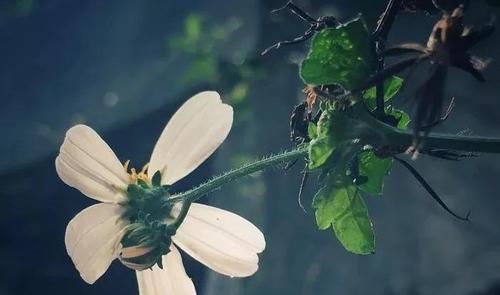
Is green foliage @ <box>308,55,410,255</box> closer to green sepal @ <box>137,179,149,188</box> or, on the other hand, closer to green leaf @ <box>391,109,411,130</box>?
green leaf @ <box>391,109,411,130</box>

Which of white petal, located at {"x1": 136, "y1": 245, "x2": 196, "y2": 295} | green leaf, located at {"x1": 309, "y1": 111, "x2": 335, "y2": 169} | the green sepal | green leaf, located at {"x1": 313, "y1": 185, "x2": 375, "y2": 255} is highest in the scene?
green leaf, located at {"x1": 309, "y1": 111, "x2": 335, "y2": 169}

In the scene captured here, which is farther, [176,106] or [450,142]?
[176,106]

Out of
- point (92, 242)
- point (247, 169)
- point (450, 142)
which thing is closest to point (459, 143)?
point (450, 142)

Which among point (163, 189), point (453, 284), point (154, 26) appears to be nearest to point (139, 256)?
point (163, 189)

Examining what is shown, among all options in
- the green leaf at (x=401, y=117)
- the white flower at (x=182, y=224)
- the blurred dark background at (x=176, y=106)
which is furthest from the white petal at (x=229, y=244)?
the blurred dark background at (x=176, y=106)

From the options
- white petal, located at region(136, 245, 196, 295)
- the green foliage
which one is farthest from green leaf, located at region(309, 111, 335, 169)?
white petal, located at region(136, 245, 196, 295)

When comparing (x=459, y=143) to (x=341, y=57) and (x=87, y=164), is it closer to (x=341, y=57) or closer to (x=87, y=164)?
(x=341, y=57)

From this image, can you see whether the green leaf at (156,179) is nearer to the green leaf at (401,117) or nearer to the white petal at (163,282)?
the white petal at (163,282)

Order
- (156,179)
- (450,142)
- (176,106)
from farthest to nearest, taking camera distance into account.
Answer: (176,106) < (156,179) < (450,142)
